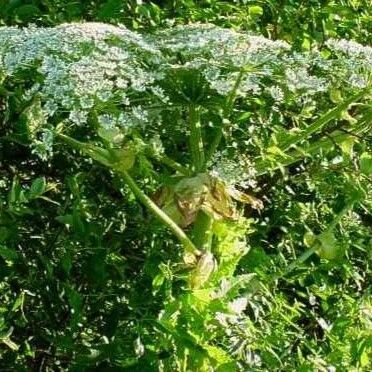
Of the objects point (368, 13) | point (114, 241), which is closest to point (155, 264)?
point (114, 241)

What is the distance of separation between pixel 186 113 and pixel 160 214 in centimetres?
23

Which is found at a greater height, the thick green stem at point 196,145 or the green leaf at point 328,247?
the thick green stem at point 196,145

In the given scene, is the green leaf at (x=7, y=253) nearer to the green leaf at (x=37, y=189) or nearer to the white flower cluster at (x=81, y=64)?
the green leaf at (x=37, y=189)

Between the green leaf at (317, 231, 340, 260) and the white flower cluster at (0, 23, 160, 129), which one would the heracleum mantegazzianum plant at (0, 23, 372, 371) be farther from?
the green leaf at (317, 231, 340, 260)

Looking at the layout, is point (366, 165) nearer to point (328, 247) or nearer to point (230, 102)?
point (328, 247)

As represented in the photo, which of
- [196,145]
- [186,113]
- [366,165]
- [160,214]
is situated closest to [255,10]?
[366,165]

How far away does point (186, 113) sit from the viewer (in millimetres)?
1942

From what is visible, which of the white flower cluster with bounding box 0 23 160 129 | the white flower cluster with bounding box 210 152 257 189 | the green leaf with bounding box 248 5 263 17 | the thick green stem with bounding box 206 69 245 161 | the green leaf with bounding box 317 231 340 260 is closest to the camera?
the white flower cluster with bounding box 0 23 160 129

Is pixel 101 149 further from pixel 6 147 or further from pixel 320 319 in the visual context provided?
pixel 320 319

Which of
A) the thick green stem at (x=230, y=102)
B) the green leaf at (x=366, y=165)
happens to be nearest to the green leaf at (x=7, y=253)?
the thick green stem at (x=230, y=102)

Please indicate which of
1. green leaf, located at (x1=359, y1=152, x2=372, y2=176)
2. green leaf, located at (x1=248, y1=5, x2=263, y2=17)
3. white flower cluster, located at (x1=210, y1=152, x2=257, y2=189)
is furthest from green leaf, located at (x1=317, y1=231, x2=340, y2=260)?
green leaf, located at (x1=248, y1=5, x2=263, y2=17)

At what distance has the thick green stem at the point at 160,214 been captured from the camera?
70.3 inches

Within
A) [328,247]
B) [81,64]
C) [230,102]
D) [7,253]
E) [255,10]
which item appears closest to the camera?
[81,64]

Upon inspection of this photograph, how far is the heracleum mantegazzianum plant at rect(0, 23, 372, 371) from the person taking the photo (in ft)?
5.45
